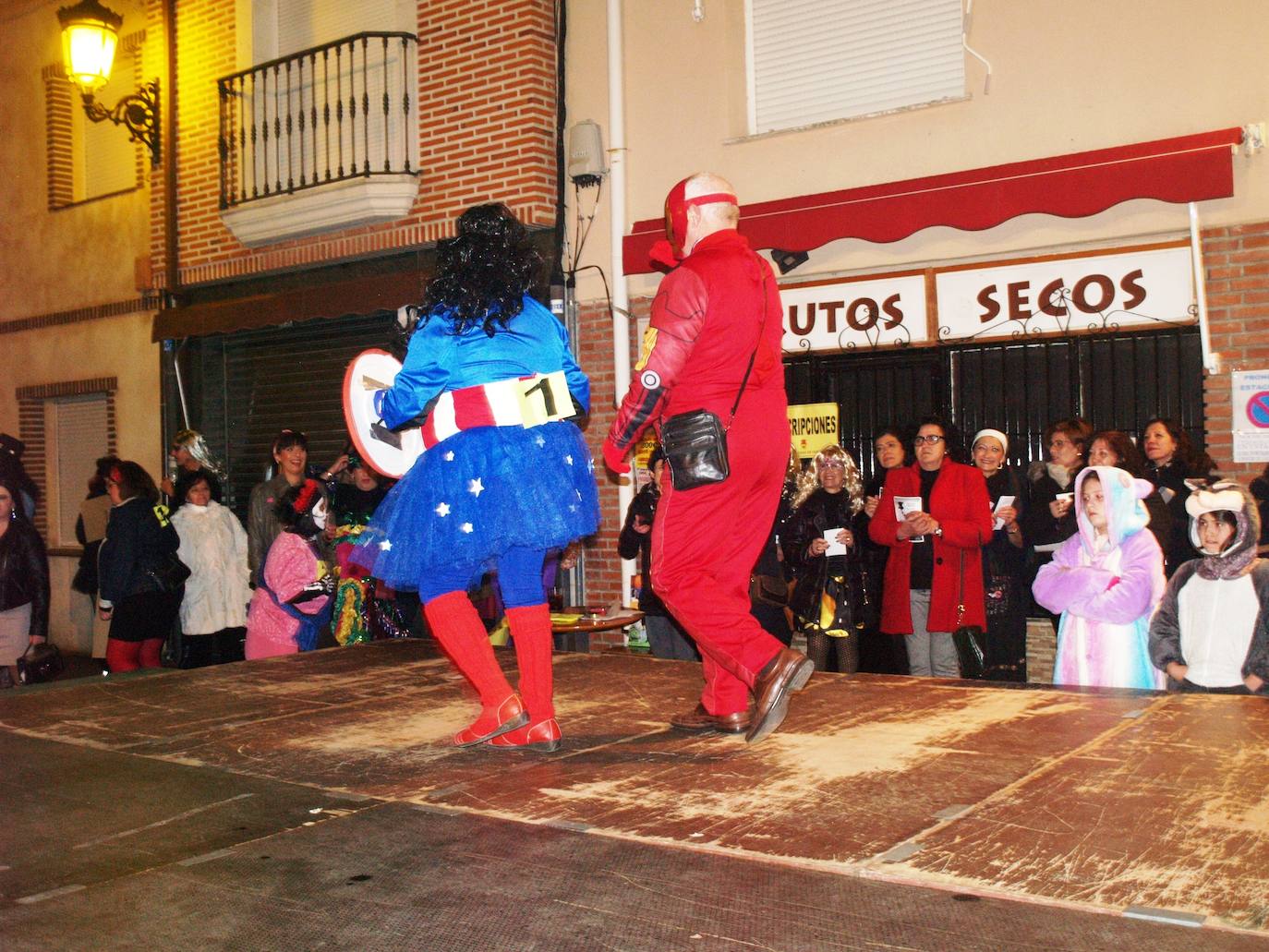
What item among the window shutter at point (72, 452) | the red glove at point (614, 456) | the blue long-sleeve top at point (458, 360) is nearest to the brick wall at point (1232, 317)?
the red glove at point (614, 456)

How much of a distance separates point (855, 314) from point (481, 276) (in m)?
5.30

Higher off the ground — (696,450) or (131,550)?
(696,450)

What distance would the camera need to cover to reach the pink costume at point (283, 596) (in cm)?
777

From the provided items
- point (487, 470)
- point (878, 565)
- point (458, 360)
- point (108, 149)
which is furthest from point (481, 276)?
point (108, 149)

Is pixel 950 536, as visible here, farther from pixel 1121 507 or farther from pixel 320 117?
pixel 320 117

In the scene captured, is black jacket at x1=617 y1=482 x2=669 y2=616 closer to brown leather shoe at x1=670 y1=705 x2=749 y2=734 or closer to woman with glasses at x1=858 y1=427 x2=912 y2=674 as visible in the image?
woman with glasses at x1=858 y1=427 x2=912 y2=674

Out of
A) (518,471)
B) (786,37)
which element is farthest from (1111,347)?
(518,471)

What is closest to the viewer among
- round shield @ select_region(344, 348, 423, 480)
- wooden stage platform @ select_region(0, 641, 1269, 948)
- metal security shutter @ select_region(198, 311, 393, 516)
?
wooden stage platform @ select_region(0, 641, 1269, 948)

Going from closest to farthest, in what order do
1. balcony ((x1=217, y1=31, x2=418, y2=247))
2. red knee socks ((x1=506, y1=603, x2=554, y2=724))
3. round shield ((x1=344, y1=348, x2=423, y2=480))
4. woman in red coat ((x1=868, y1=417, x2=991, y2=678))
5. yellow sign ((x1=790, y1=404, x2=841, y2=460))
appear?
red knee socks ((x1=506, y1=603, x2=554, y2=724))
round shield ((x1=344, y1=348, x2=423, y2=480))
woman in red coat ((x1=868, y1=417, x2=991, y2=678))
yellow sign ((x1=790, y1=404, x2=841, y2=460))
balcony ((x1=217, y1=31, x2=418, y2=247))

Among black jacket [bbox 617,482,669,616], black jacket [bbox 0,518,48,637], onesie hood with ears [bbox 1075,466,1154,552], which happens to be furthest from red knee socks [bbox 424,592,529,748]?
black jacket [bbox 0,518,48,637]

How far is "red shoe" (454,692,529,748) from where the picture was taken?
423cm

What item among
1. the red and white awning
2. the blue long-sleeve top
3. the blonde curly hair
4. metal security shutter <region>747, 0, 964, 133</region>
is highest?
metal security shutter <region>747, 0, 964, 133</region>

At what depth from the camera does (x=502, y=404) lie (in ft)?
13.9

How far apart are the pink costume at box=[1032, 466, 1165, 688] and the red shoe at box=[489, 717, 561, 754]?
2549 millimetres
